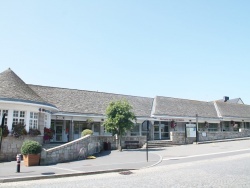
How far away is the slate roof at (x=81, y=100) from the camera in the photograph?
93.9 feet

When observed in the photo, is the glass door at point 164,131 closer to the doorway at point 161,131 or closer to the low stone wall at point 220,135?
the doorway at point 161,131

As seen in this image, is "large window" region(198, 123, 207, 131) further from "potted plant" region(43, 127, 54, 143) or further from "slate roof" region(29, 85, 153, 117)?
"potted plant" region(43, 127, 54, 143)

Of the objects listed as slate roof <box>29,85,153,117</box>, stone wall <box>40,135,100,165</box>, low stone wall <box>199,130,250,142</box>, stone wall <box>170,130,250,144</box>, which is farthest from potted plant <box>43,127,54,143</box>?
low stone wall <box>199,130,250,142</box>

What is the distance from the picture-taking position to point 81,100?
31.2m

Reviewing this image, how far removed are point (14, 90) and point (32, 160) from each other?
21.4 feet

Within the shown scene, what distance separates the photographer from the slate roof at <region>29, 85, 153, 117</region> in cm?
2864

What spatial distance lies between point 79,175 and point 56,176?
1101mm

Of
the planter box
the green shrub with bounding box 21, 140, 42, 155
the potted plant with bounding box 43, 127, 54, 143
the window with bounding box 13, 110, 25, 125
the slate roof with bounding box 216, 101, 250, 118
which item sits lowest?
the planter box

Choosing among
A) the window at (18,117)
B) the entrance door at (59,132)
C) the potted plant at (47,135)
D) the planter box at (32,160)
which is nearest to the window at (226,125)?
the entrance door at (59,132)

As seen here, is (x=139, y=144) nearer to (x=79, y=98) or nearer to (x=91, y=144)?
(x=91, y=144)

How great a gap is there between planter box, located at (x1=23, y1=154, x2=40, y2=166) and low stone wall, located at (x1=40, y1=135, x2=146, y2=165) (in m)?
0.30

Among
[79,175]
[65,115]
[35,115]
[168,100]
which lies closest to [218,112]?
[168,100]

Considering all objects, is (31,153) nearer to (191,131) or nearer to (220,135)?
(191,131)

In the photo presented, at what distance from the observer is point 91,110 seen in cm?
2975
